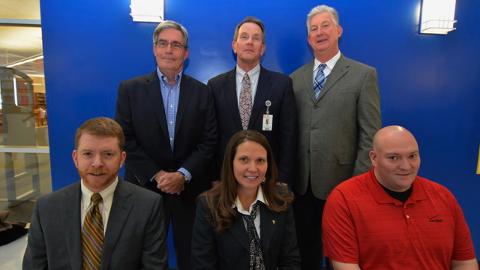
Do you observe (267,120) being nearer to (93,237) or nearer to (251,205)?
(251,205)

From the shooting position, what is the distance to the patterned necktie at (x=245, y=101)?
2.29 meters

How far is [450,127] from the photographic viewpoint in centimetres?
316

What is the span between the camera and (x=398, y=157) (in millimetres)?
1661

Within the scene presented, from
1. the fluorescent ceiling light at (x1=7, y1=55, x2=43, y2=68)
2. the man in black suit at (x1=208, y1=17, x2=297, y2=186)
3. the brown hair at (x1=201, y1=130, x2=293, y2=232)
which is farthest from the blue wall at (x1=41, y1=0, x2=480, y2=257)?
the brown hair at (x1=201, y1=130, x2=293, y2=232)

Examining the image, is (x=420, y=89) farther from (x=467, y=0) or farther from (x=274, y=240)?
(x=274, y=240)

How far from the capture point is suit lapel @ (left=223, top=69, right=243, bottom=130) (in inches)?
89.7

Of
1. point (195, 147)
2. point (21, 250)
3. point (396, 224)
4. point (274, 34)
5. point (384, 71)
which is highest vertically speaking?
point (274, 34)

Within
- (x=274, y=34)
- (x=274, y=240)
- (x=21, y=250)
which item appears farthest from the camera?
(x=21, y=250)

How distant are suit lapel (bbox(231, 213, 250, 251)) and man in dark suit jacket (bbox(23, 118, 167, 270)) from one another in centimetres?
37

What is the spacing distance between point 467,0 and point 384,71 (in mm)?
963

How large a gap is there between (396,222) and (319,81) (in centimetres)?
103

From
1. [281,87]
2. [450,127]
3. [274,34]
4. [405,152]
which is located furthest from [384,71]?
[405,152]

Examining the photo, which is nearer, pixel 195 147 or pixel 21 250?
pixel 195 147

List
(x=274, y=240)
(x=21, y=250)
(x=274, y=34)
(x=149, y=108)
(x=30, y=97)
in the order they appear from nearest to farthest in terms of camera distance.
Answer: (x=274, y=240), (x=149, y=108), (x=274, y=34), (x=21, y=250), (x=30, y=97)
